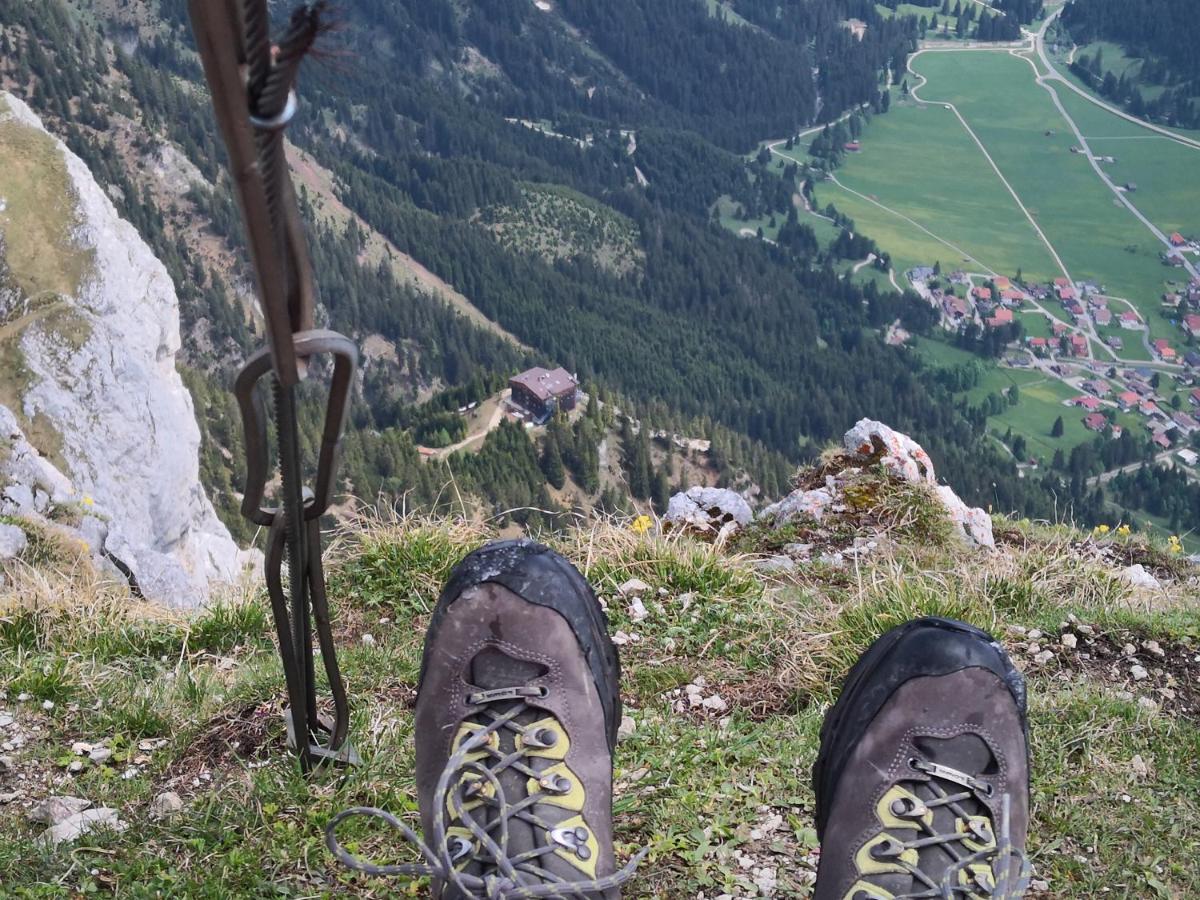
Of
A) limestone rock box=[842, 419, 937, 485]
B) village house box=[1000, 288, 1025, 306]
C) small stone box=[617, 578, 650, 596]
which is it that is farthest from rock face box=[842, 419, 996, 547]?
village house box=[1000, 288, 1025, 306]

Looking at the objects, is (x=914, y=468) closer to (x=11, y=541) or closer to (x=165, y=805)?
(x=165, y=805)

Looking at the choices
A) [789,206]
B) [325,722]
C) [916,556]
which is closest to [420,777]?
[325,722]

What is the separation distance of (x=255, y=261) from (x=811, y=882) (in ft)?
8.00

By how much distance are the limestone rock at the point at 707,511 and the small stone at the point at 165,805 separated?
12.6 ft

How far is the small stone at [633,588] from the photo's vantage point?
5062mm

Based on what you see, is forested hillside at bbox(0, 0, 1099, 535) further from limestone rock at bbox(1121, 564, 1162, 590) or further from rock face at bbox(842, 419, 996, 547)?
limestone rock at bbox(1121, 564, 1162, 590)

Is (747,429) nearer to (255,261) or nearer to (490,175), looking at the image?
(490,175)

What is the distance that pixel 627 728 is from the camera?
13.1ft

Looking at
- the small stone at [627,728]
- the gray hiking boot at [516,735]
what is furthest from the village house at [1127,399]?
the gray hiking boot at [516,735]

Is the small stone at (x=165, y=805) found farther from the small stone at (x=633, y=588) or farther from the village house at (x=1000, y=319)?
the village house at (x=1000, y=319)

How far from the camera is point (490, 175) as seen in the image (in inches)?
6708

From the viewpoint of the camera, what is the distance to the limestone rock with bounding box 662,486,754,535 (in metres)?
7.18

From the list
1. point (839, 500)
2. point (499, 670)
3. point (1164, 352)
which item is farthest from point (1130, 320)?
point (499, 670)

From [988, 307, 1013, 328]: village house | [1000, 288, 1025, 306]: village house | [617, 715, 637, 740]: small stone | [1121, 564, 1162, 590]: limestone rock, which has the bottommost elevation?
[988, 307, 1013, 328]: village house
